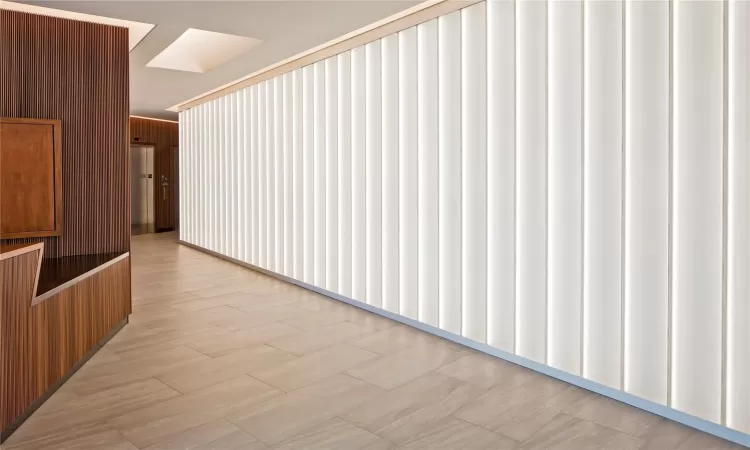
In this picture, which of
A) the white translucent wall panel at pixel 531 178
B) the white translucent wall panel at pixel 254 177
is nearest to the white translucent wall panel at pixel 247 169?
the white translucent wall panel at pixel 254 177

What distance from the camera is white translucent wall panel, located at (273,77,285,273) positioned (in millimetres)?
8960

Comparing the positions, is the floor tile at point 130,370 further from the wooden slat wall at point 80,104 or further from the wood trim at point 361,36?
the wood trim at point 361,36

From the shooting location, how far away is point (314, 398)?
14.4 ft

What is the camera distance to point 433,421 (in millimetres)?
3980

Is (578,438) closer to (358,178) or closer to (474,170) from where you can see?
(474,170)

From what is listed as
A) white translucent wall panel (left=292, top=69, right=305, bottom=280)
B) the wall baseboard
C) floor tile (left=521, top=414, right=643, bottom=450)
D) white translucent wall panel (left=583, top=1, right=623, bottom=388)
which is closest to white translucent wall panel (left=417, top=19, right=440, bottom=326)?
the wall baseboard

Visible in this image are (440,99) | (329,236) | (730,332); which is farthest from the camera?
(329,236)

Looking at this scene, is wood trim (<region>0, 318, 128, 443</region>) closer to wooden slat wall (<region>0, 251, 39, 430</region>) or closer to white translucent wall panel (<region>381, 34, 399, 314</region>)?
wooden slat wall (<region>0, 251, 39, 430</region>)

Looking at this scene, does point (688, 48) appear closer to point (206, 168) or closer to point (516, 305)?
point (516, 305)

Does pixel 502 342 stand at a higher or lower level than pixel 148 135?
lower

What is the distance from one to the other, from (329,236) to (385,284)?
1372 mm

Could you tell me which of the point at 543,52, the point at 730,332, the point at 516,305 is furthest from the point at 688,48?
the point at 516,305

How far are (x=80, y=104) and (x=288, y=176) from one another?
3.39 meters

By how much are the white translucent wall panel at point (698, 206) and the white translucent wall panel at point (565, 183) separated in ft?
2.57
